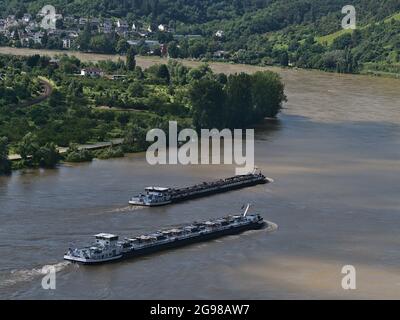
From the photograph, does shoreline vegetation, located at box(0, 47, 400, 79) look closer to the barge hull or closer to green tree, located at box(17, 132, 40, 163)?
green tree, located at box(17, 132, 40, 163)

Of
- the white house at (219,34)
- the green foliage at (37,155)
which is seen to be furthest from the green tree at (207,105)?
the white house at (219,34)

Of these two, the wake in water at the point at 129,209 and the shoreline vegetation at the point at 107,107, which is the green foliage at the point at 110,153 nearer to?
the shoreline vegetation at the point at 107,107

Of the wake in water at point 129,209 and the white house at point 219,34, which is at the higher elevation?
the white house at point 219,34

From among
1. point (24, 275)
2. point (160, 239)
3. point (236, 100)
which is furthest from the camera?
point (236, 100)

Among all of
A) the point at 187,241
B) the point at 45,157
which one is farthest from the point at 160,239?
the point at 45,157

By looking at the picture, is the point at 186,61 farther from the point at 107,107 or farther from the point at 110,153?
the point at 110,153

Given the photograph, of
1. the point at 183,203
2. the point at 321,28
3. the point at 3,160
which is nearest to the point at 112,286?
the point at 183,203
